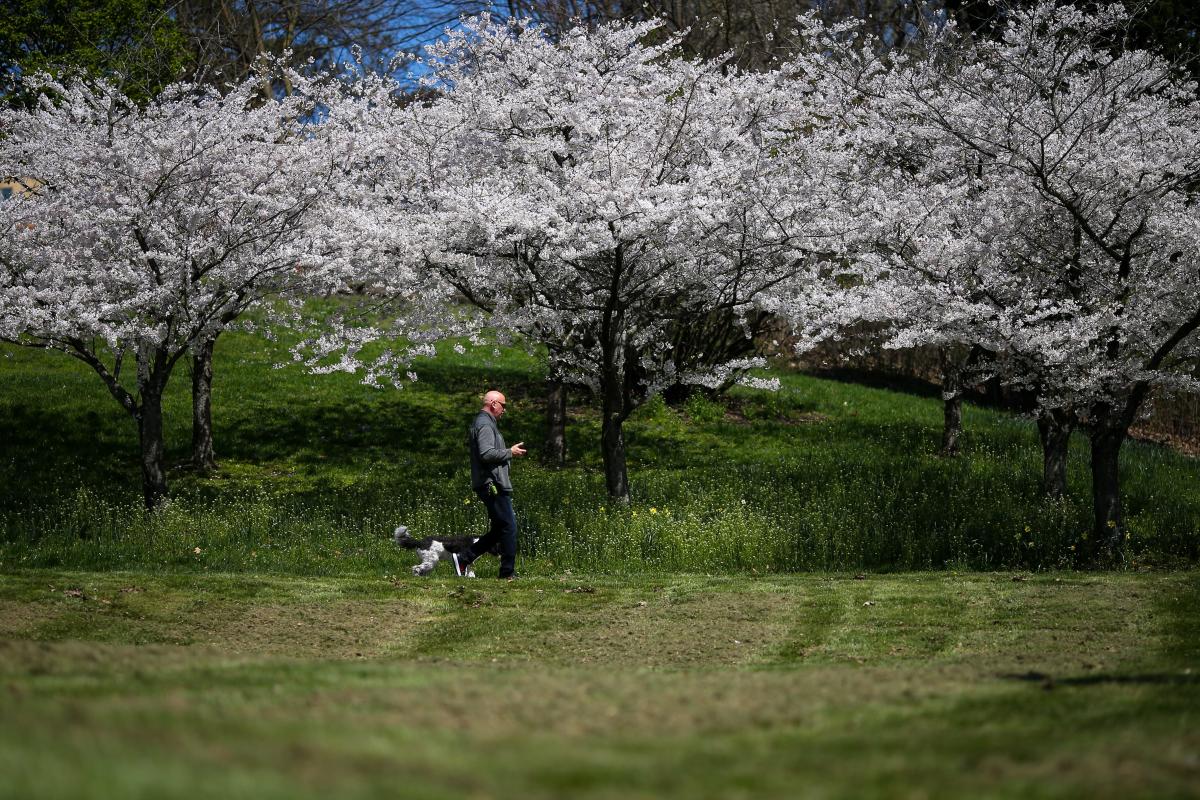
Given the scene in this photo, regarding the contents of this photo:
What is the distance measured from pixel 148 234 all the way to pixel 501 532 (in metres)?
5.68

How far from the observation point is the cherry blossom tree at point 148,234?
12117 mm

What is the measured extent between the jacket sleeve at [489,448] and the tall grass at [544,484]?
6.06ft

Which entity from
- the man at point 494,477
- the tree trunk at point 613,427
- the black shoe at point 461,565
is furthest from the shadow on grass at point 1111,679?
the tree trunk at point 613,427

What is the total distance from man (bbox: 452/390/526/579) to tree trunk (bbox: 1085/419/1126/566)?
5.94m

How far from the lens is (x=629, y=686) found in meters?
4.94

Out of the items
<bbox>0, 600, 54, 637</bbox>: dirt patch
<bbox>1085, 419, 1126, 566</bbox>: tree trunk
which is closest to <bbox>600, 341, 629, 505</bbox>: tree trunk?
<bbox>1085, 419, 1126, 566</bbox>: tree trunk

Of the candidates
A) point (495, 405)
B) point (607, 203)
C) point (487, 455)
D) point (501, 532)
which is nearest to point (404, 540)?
point (501, 532)

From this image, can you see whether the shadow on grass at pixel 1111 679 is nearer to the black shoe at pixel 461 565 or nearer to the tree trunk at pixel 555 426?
the black shoe at pixel 461 565

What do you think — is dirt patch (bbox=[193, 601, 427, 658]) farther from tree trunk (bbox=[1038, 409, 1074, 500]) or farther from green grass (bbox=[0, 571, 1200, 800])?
tree trunk (bbox=[1038, 409, 1074, 500])

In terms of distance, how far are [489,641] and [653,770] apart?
15.8 ft

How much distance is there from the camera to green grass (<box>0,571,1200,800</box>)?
10.3 feet

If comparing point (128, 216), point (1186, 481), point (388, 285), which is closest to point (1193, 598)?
point (1186, 481)

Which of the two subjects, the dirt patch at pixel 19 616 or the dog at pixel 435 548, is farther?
the dog at pixel 435 548

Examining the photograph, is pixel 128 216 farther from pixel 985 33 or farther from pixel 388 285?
pixel 985 33
